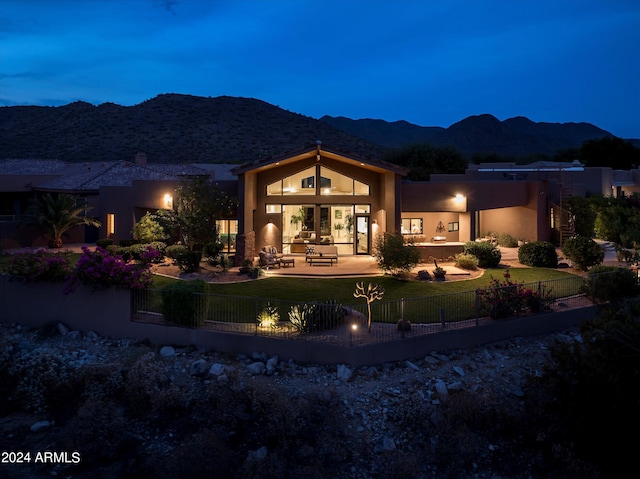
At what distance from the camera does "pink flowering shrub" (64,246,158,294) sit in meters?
13.3

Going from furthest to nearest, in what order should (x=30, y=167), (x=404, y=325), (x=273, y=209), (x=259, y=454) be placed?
(x=30, y=167), (x=273, y=209), (x=404, y=325), (x=259, y=454)

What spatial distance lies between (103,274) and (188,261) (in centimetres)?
662

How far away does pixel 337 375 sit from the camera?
1167 centimetres

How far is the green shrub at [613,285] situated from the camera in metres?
15.0

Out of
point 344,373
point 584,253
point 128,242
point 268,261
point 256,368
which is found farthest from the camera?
point 128,242

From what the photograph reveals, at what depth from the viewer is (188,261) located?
20.0 meters

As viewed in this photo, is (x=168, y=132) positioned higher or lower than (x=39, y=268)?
higher

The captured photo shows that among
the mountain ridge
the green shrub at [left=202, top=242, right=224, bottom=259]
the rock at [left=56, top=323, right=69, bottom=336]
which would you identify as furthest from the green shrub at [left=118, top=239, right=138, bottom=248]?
the mountain ridge

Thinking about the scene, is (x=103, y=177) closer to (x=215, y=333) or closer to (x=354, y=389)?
(x=215, y=333)

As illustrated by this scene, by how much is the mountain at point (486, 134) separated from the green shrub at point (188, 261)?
75.5 meters

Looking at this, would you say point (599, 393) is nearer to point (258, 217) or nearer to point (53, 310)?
point (53, 310)

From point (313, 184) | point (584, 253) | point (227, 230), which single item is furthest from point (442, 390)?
point (227, 230)

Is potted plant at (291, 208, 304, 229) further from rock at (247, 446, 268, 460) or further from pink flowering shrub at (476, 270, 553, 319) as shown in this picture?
rock at (247, 446, 268, 460)

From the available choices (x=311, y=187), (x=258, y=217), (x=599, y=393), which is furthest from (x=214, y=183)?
(x=599, y=393)
